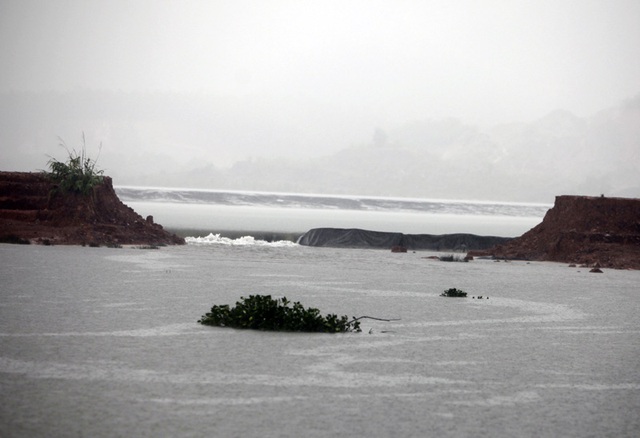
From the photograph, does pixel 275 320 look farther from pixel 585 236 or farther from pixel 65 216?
pixel 585 236

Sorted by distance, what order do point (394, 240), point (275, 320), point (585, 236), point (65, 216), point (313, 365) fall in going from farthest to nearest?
1. point (394, 240)
2. point (585, 236)
3. point (65, 216)
4. point (275, 320)
5. point (313, 365)

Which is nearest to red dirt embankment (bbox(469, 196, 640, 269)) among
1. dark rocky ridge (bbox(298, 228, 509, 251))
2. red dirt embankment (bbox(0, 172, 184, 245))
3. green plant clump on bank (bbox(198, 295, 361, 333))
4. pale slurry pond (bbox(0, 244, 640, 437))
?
dark rocky ridge (bbox(298, 228, 509, 251))

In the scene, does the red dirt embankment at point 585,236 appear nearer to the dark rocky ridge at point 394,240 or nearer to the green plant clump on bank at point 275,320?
A: the dark rocky ridge at point 394,240

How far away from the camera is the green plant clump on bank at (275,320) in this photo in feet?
50.5

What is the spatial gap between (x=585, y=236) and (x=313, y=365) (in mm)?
36515

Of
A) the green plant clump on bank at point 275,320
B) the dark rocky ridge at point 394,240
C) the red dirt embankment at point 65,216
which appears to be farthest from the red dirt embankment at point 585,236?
→ the green plant clump on bank at point 275,320

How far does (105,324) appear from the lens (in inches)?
595

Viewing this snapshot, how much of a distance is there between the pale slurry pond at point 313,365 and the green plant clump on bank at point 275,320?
0.42 meters

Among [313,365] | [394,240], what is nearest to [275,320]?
[313,365]

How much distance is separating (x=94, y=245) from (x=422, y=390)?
3296 centimetres

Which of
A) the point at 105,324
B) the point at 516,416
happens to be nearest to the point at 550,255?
the point at 105,324

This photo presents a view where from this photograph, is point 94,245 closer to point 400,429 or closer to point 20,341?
point 20,341

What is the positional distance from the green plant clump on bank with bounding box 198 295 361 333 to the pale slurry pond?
0.42m

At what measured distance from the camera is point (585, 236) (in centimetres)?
4562
